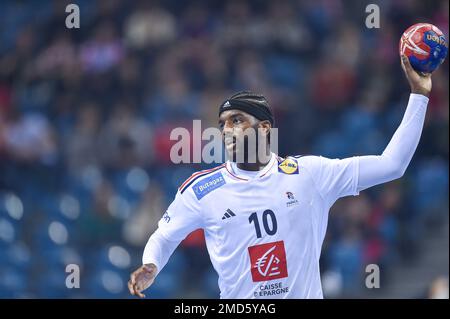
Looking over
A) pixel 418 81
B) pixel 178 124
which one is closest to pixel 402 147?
pixel 418 81

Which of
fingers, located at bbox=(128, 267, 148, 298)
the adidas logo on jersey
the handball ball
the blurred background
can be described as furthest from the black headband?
the blurred background

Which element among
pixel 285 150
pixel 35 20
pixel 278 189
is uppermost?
pixel 35 20

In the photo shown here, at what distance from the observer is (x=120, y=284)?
1352 centimetres

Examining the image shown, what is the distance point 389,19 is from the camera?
15.4m

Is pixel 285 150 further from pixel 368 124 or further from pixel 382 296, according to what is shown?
pixel 382 296

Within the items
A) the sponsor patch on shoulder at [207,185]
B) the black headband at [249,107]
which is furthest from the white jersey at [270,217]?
the black headband at [249,107]

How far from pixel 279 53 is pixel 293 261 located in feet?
32.8

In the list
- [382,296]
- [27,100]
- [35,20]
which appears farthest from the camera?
[35,20]

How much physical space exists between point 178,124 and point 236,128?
27.1ft

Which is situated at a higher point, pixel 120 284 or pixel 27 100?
pixel 27 100

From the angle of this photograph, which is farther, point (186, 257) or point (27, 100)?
point (27, 100)

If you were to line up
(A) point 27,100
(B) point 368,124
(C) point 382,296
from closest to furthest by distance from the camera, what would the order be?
(C) point 382,296, (B) point 368,124, (A) point 27,100

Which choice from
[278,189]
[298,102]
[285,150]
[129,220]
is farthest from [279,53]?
[278,189]

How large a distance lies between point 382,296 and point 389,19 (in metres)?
4.84
